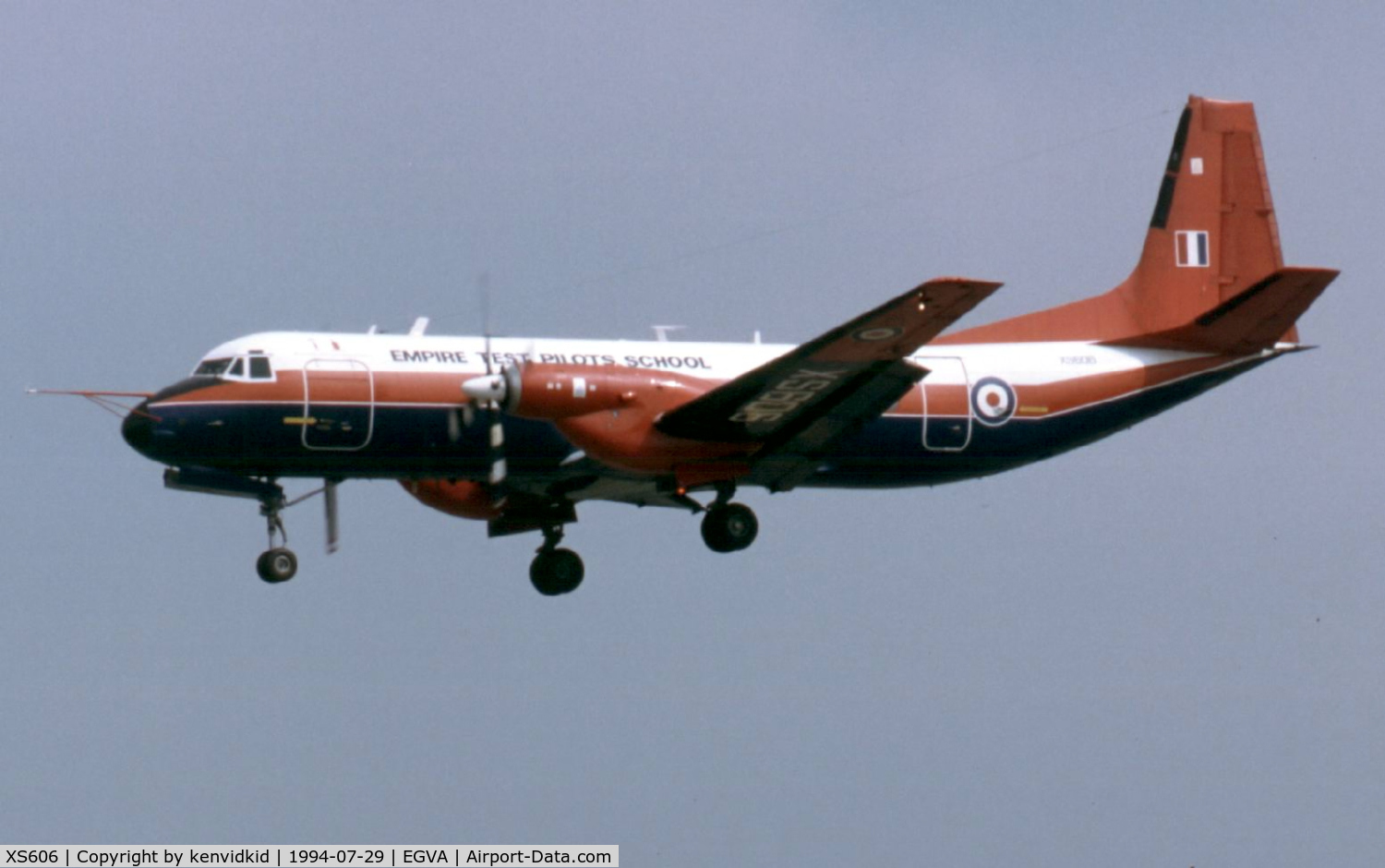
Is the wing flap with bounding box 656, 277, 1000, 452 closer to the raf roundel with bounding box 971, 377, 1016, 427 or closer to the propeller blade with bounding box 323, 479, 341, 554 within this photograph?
the raf roundel with bounding box 971, 377, 1016, 427

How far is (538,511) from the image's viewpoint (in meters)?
26.2

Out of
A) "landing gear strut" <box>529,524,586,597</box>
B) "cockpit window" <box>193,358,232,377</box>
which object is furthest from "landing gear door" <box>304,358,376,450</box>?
"landing gear strut" <box>529,524,586,597</box>

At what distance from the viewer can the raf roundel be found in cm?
2514

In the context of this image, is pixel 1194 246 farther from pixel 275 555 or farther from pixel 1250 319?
pixel 275 555

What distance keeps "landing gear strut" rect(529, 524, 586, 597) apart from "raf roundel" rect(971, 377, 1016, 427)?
521 centimetres

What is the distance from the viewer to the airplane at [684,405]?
897 inches

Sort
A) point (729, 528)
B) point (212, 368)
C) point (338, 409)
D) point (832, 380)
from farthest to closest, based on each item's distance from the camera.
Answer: point (729, 528)
point (212, 368)
point (338, 409)
point (832, 380)

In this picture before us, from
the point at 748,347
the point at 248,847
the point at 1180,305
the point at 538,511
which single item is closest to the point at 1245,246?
the point at 1180,305

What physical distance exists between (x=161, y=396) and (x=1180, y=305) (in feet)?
41.4

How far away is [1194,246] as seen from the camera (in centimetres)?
2769

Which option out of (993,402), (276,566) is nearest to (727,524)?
(993,402)

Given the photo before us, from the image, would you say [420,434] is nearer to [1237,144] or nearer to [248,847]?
[248,847]

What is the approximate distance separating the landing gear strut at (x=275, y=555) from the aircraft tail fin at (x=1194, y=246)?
8775 millimetres

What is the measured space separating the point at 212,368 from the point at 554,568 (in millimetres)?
5034
